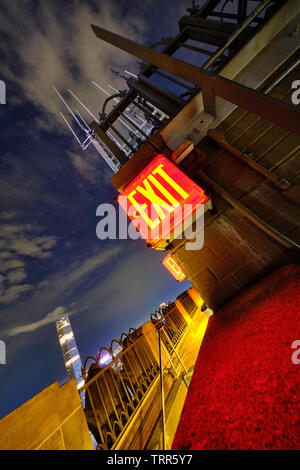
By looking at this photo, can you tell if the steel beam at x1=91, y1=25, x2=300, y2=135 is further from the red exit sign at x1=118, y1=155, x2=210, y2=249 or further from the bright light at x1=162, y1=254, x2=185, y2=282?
the bright light at x1=162, y1=254, x2=185, y2=282

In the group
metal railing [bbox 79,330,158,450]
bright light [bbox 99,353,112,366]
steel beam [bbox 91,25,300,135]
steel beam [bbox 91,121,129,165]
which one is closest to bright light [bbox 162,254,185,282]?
metal railing [bbox 79,330,158,450]

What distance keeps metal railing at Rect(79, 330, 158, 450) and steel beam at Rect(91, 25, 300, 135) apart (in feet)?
17.1

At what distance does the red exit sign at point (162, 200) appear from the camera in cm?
369

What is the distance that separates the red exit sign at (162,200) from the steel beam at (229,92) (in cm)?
151

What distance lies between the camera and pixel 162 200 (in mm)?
3822

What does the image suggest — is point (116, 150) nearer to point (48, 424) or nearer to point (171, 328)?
point (48, 424)

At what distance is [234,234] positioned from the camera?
4332 millimetres

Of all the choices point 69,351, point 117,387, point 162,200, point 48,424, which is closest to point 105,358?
point 117,387

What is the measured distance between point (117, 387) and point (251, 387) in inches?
110

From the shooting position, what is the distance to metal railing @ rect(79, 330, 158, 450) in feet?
9.29

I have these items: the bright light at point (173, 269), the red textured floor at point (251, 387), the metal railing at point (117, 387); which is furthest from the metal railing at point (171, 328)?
the red textured floor at point (251, 387)

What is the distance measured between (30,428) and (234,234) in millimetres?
4822
